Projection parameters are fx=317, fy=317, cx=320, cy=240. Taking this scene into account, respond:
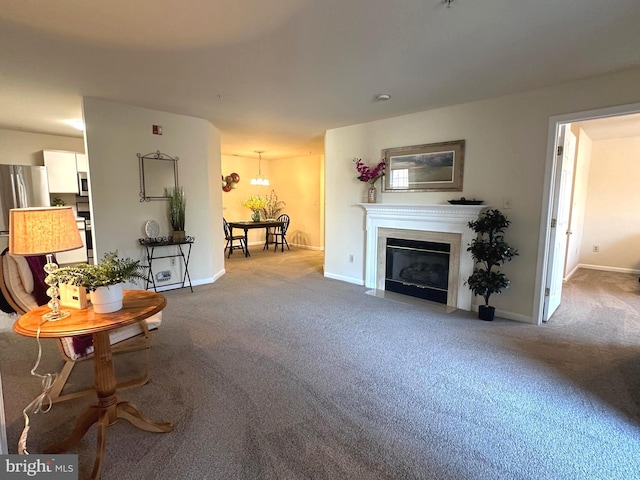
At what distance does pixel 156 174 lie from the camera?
451 centimetres

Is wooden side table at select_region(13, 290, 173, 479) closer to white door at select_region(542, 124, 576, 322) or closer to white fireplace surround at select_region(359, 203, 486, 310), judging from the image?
white fireplace surround at select_region(359, 203, 486, 310)

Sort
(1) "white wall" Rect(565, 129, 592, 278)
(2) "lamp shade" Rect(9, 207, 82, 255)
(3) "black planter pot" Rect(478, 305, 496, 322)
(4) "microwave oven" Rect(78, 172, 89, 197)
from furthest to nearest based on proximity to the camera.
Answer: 1. (4) "microwave oven" Rect(78, 172, 89, 197)
2. (1) "white wall" Rect(565, 129, 592, 278)
3. (3) "black planter pot" Rect(478, 305, 496, 322)
4. (2) "lamp shade" Rect(9, 207, 82, 255)

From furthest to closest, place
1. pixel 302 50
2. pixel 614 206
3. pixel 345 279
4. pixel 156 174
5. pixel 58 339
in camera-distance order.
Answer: pixel 614 206 < pixel 345 279 < pixel 156 174 < pixel 302 50 < pixel 58 339

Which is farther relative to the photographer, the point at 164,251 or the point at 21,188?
the point at 21,188

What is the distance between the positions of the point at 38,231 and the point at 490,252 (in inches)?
152

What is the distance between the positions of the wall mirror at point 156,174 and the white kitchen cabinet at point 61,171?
2.74 meters

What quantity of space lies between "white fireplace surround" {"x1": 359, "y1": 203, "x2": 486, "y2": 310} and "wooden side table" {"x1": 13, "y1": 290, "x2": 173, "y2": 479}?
3.38 m

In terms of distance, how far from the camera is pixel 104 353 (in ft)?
5.82

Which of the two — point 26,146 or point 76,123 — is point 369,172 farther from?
point 26,146

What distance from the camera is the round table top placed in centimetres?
151

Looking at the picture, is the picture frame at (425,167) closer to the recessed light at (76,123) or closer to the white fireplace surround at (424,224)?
the white fireplace surround at (424,224)

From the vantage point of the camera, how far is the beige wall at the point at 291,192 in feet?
27.6

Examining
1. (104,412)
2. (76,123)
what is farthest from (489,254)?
(76,123)

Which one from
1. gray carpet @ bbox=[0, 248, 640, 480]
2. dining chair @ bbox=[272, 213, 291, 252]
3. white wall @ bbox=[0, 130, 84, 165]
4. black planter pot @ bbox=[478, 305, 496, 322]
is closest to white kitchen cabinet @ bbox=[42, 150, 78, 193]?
white wall @ bbox=[0, 130, 84, 165]
